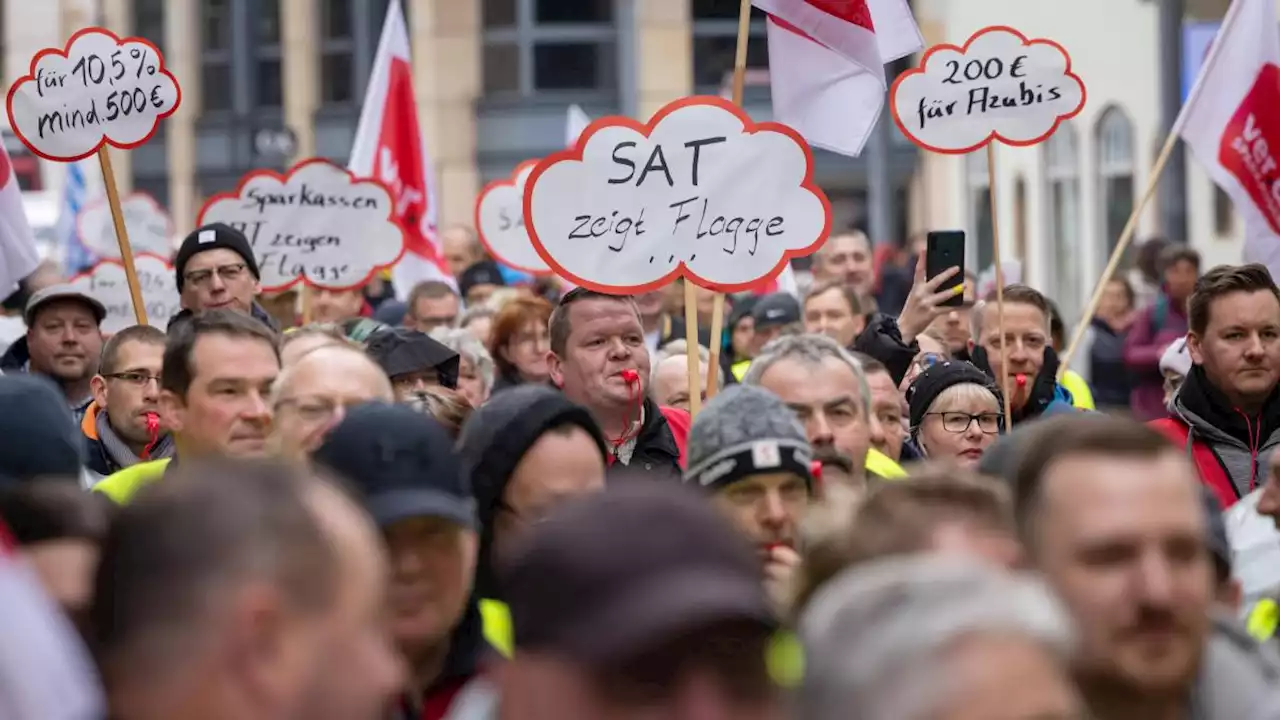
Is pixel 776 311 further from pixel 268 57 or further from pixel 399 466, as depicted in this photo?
pixel 268 57

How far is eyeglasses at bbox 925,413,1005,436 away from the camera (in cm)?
748

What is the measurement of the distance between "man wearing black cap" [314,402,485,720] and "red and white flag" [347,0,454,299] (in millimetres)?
9157

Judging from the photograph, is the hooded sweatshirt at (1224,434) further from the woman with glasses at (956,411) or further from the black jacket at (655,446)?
the black jacket at (655,446)

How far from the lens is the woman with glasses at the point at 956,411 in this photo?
7.48 metres

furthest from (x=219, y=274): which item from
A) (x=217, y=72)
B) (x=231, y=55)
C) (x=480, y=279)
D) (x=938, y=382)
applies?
(x=217, y=72)

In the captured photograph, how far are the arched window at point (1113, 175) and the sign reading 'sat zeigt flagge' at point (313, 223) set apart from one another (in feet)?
53.9

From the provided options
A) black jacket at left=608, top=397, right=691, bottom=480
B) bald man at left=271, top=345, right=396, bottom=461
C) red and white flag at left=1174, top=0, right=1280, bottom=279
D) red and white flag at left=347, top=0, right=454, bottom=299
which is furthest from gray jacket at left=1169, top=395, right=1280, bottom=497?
red and white flag at left=347, top=0, right=454, bottom=299

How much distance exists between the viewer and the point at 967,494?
3484mm

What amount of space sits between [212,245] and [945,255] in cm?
276

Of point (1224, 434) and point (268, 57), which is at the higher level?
point (268, 57)

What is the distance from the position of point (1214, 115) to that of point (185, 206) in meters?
28.6

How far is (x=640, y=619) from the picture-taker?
2.44 m

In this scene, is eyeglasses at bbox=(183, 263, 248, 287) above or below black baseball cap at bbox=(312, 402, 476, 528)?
above

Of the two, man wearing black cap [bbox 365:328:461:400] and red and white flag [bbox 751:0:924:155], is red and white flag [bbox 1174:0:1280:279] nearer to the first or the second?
red and white flag [bbox 751:0:924:155]
